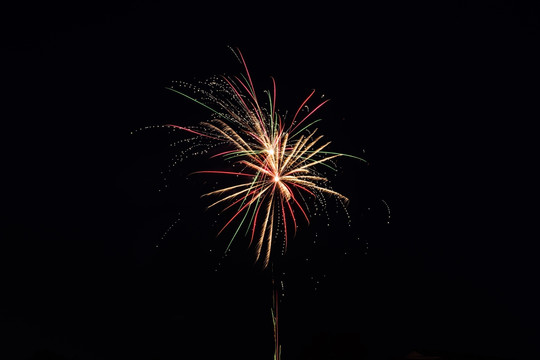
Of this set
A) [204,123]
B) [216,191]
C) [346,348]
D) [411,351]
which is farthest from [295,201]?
[346,348]

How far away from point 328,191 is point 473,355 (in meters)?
5.14

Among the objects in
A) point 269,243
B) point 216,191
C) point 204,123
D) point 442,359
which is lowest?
point 442,359

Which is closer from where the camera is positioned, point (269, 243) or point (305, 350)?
point (269, 243)

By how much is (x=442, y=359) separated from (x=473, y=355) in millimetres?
890

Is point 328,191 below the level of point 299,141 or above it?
below

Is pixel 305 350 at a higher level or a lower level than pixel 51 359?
higher

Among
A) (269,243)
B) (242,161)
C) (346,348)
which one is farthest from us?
(346,348)

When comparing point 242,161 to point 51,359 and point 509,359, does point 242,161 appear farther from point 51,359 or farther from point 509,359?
point 51,359

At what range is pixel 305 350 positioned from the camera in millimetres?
22703

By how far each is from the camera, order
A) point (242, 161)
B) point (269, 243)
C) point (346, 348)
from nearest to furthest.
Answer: point (269, 243) → point (242, 161) → point (346, 348)

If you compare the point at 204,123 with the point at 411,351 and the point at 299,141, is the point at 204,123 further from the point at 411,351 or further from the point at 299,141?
the point at 411,351

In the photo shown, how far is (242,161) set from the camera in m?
13.0

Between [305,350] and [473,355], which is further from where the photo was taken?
[305,350]

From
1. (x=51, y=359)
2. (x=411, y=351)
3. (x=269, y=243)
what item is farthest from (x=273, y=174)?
(x=51, y=359)
